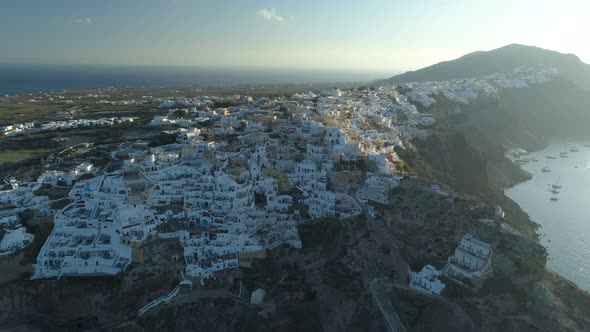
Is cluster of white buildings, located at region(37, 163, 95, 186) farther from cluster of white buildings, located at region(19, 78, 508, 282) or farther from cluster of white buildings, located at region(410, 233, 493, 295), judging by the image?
cluster of white buildings, located at region(410, 233, 493, 295)

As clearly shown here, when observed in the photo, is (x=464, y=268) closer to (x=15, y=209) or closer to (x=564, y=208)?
(x=564, y=208)

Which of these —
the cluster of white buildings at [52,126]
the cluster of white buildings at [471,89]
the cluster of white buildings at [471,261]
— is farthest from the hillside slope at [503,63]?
the cluster of white buildings at [52,126]

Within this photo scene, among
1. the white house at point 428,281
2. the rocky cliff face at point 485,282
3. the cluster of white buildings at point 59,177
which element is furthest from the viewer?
the cluster of white buildings at point 59,177

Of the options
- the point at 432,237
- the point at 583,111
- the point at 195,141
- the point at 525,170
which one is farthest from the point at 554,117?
the point at 195,141

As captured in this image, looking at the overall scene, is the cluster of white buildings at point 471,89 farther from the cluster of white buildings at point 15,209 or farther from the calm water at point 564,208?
the cluster of white buildings at point 15,209

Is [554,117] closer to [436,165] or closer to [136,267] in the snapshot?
[436,165]

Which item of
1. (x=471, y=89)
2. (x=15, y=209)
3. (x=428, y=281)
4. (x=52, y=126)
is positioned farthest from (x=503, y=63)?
(x=15, y=209)

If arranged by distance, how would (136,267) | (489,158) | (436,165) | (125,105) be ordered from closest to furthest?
(136,267) → (436,165) → (489,158) → (125,105)

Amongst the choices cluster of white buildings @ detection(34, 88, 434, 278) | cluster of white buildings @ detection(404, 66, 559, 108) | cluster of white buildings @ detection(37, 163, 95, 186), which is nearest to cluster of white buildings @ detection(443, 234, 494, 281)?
cluster of white buildings @ detection(34, 88, 434, 278)
